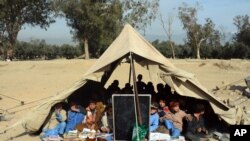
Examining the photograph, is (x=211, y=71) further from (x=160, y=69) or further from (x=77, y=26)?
(x=160, y=69)

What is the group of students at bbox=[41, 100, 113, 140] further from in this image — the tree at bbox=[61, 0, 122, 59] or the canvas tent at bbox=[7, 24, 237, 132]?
the tree at bbox=[61, 0, 122, 59]

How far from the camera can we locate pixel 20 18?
3222 centimetres

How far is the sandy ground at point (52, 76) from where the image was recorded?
1578 centimetres

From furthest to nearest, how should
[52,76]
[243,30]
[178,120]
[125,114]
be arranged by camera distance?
[243,30]
[52,76]
[178,120]
[125,114]

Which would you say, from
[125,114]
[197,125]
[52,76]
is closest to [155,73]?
[125,114]

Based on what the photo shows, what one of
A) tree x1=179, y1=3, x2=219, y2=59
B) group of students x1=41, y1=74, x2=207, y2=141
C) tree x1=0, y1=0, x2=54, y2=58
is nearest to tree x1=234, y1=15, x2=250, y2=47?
tree x1=179, y1=3, x2=219, y2=59

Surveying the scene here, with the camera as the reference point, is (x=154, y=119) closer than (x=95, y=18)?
Yes

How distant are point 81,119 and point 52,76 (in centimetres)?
1486

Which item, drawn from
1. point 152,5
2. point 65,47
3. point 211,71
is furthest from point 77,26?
point 65,47

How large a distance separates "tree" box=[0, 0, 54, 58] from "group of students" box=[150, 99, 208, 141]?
2461 centimetres

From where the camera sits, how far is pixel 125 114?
7.60 metres

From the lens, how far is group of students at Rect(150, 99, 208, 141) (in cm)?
794

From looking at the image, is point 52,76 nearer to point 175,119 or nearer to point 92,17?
point 92,17

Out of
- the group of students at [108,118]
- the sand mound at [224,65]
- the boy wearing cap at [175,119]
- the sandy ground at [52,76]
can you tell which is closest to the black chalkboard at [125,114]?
the group of students at [108,118]
